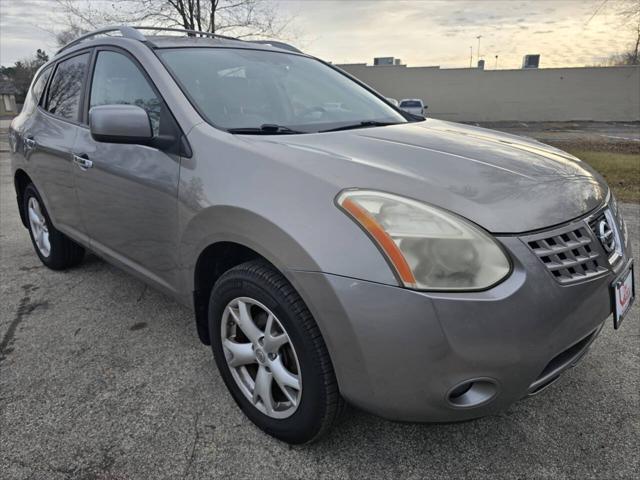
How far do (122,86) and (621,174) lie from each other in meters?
8.11

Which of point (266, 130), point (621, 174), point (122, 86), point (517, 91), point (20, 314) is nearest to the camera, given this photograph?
point (266, 130)

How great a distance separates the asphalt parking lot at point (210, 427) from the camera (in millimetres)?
1821

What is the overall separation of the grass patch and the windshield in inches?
189

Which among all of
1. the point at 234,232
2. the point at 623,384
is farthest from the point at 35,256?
the point at 623,384

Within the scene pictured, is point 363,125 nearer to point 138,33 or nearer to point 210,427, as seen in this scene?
point 138,33

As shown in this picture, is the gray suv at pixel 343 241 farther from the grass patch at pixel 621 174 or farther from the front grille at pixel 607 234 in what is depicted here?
the grass patch at pixel 621 174

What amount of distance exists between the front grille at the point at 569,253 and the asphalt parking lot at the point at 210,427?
0.79 m

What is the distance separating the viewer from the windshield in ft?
7.52

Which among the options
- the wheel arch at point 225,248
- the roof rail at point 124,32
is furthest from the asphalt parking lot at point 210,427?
the roof rail at point 124,32

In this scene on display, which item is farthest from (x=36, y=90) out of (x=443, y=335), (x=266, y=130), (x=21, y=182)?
(x=443, y=335)

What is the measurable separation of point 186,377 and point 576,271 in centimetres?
183

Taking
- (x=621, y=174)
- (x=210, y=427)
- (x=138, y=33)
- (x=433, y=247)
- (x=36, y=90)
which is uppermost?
(x=138, y=33)

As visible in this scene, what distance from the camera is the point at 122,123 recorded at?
2.11m

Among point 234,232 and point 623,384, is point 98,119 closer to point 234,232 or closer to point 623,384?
point 234,232
